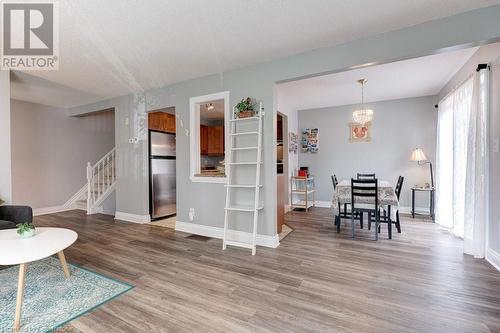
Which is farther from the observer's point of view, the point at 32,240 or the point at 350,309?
the point at 32,240

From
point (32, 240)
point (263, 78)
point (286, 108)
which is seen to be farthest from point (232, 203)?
point (286, 108)

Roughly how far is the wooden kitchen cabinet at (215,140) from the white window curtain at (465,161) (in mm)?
5172

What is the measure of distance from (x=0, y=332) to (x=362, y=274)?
9.79 ft

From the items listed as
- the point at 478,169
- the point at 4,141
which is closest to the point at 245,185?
the point at 478,169

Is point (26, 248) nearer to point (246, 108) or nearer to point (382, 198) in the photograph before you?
point (246, 108)

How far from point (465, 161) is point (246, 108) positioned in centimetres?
329

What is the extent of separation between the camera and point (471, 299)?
1910mm

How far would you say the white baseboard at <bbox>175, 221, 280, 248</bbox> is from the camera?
3.21 meters

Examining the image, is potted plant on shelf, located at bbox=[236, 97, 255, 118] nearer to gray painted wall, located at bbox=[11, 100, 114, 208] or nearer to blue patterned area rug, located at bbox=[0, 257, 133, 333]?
blue patterned area rug, located at bbox=[0, 257, 133, 333]

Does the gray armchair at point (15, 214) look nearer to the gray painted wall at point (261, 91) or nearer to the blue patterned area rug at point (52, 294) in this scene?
the blue patterned area rug at point (52, 294)

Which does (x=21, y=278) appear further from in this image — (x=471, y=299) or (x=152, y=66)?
(x=471, y=299)

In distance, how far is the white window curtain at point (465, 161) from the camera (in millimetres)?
2727

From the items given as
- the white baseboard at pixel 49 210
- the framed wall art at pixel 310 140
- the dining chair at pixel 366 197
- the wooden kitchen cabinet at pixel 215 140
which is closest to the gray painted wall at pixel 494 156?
the dining chair at pixel 366 197

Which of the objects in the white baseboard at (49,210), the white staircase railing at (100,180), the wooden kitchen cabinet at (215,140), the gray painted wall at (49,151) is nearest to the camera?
the gray painted wall at (49,151)
